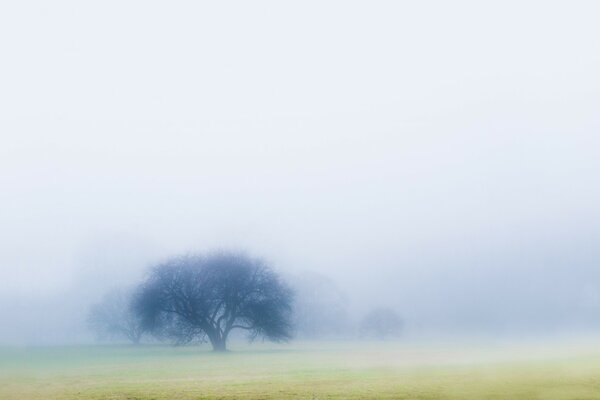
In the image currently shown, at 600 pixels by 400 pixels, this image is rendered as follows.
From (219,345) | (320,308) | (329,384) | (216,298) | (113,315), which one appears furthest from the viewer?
(320,308)

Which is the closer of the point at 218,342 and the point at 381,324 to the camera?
the point at 218,342

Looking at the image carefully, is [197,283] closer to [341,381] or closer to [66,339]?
[341,381]

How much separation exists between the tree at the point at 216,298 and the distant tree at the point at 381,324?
5376 cm

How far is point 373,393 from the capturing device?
26859 mm

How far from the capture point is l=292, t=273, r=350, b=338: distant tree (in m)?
140

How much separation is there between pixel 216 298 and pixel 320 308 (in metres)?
68.9

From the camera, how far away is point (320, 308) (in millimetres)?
142625

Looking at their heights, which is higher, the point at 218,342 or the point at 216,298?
the point at 216,298

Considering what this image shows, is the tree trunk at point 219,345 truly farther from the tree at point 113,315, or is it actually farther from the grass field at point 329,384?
the tree at point 113,315

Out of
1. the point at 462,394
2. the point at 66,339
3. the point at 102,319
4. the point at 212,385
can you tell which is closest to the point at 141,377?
the point at 212,385

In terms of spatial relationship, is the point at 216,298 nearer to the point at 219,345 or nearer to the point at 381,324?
the point at 219,345

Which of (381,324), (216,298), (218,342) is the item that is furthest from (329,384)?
(381,324)

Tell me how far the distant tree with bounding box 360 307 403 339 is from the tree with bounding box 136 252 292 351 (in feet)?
176

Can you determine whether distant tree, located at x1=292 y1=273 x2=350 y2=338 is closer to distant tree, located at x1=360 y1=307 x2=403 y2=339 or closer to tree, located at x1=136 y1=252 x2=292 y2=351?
distant tree, located at x1=360 y1=307 x2=403 y2=339
